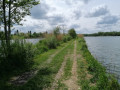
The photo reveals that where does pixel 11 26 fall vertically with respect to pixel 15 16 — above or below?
below

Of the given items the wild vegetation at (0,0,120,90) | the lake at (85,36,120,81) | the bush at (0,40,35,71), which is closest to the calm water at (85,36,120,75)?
the lake at (85,36,120,81)

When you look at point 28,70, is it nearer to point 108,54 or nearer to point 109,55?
point 109,55

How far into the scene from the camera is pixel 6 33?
7730 mm

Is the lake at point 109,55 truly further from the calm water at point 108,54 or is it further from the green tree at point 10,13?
the green tree at point 10,13

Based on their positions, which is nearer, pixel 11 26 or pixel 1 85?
pixel 1 85

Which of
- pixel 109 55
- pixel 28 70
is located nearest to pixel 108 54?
pixel 109 55

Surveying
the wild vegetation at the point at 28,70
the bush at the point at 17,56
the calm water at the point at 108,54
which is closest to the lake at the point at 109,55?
the calm water at the point at 108,54

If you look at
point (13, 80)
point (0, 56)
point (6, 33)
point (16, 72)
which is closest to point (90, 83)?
point (13, 80)

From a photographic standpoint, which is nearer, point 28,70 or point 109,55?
point 28,70

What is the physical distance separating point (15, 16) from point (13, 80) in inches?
193

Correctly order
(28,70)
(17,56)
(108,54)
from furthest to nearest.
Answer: (108,54) → (17,56) → (28,70)

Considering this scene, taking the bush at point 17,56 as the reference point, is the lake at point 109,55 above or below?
below

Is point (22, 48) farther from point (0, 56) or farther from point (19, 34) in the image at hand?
point (0, 56)

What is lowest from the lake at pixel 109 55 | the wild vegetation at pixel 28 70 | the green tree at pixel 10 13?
the lake at pixel 109 55
